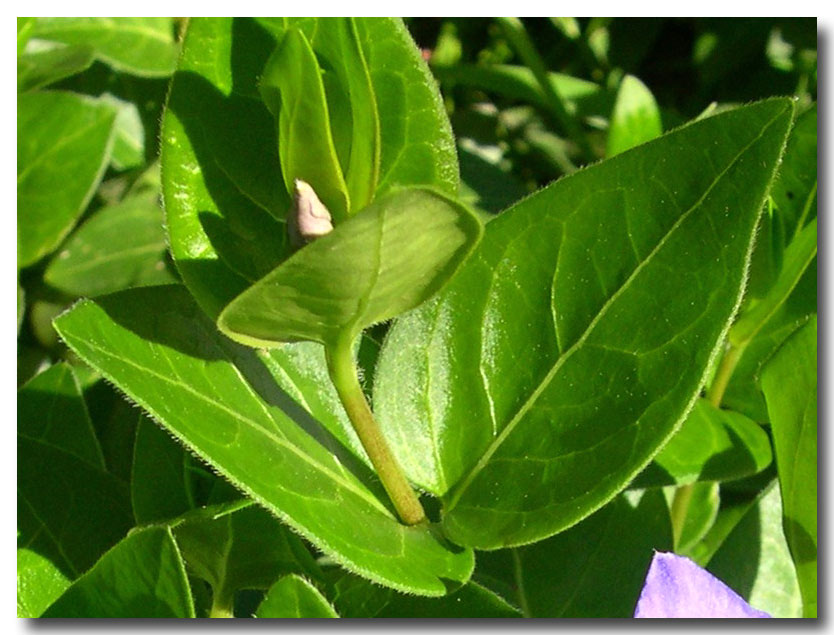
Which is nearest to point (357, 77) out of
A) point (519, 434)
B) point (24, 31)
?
point (519, 434)

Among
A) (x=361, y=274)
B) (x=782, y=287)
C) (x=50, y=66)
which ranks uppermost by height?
(x=50, y=66)

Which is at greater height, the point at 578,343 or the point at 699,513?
the point at 578,343

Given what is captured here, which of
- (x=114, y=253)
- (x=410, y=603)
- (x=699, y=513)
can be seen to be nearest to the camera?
(x=410, y=603)

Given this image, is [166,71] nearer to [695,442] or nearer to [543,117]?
[543,117]

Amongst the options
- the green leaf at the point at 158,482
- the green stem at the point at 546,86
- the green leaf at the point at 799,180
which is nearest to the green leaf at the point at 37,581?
the green leaf at the point at 158,482

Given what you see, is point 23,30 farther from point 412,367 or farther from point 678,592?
point 678,592

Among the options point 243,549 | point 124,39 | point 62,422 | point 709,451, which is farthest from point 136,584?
point 124,39

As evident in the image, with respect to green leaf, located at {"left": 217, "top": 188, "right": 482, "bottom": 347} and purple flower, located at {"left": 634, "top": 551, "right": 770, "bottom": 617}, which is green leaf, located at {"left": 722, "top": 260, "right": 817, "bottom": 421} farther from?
green leaf, located at {"left": 217, "top": 188, "right": 482, "bottom": 347}
